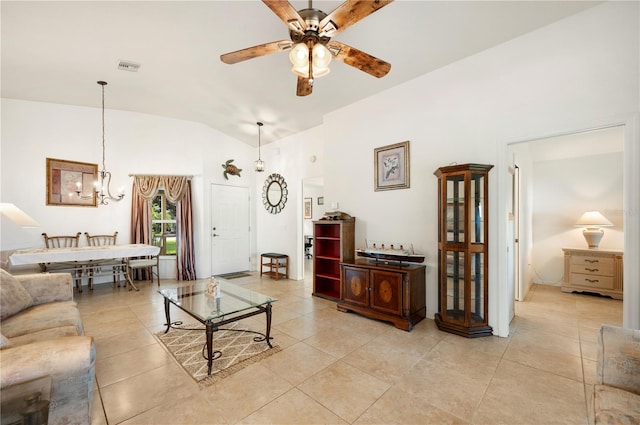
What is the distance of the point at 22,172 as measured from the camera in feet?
14.8

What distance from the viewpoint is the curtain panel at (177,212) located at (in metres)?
5.52

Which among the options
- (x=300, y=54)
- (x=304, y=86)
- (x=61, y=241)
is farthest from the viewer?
(x=61, y=241)

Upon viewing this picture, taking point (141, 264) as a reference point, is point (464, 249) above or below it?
above

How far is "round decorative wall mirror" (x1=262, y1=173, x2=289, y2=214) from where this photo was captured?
596 cm

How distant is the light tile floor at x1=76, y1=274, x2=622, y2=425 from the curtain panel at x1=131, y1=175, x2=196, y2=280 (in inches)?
88.6

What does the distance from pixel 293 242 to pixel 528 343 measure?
406 centimetres

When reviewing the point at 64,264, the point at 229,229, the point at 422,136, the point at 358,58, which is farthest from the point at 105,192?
the point at 422,136

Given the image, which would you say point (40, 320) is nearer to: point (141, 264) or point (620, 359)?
point (141, 264)

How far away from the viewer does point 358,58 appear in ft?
7.09

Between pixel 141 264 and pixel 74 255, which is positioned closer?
pixel 74 255

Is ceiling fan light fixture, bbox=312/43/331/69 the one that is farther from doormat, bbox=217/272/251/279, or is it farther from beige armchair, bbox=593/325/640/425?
doormat, bbox=217/272/251/279

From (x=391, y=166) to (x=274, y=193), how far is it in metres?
3.16

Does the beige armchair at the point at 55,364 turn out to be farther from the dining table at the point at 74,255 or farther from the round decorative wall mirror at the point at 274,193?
the round decorative wall mirror at the point at 274,193

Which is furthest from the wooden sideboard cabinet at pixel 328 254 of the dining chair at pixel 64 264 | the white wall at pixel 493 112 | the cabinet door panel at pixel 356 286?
the dining chair at pixel 64 264
